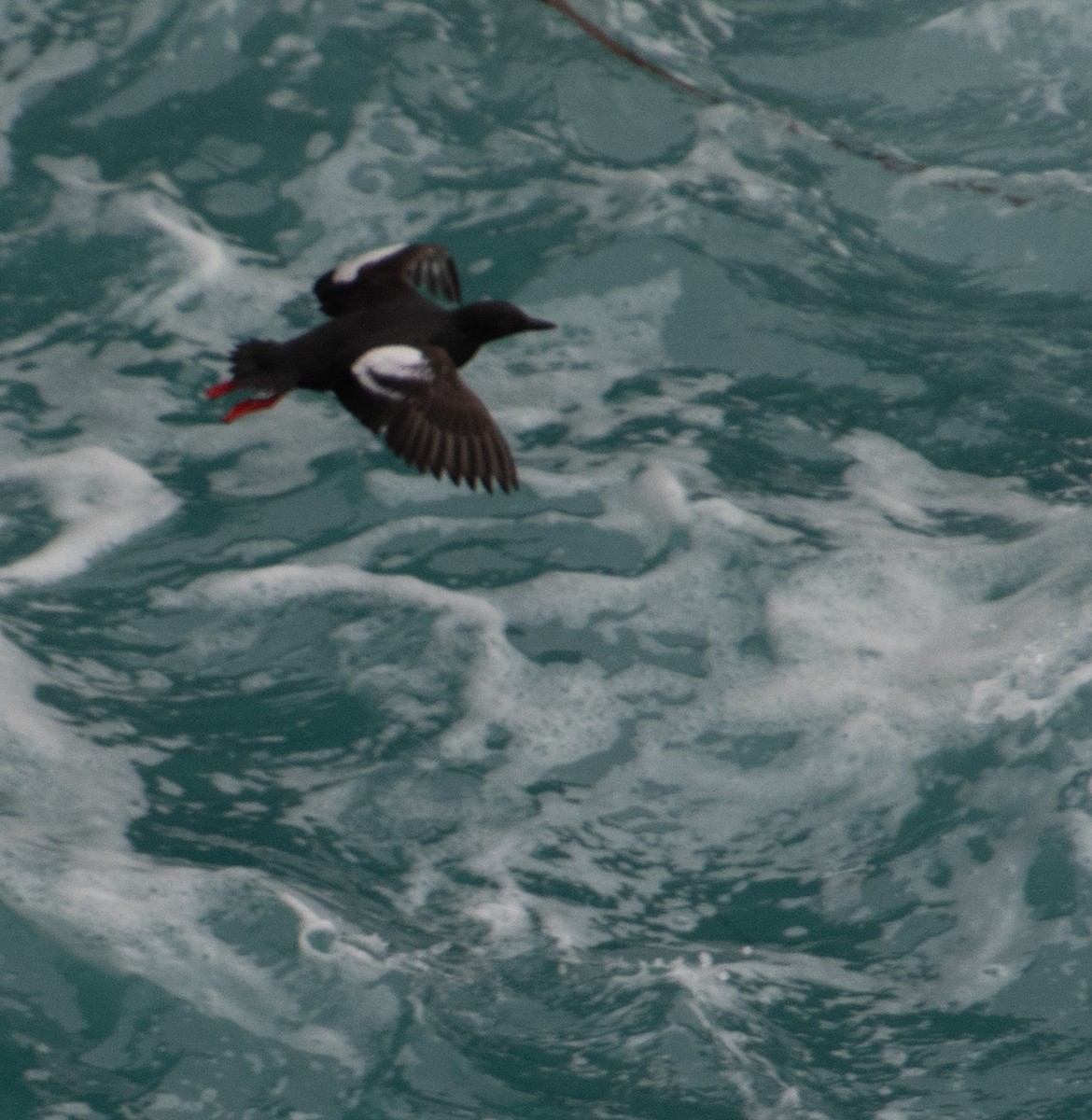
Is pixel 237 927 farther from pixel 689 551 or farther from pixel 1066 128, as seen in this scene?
pixel 1066 128

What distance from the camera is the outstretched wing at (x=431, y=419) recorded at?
4.08 metres

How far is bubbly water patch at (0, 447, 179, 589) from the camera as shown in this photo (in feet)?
16.3

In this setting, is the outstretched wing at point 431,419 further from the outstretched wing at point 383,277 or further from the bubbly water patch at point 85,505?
the bubbly water patch at point 85,505

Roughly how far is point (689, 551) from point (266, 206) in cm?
240

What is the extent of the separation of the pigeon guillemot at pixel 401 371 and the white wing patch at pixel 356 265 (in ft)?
0.16

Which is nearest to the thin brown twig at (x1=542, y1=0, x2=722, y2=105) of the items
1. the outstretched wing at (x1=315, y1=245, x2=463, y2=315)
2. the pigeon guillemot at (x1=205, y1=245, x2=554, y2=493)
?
the outstretched wing at (x1=315, y1=245, x2=463, y2=315)

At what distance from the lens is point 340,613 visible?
4887mm

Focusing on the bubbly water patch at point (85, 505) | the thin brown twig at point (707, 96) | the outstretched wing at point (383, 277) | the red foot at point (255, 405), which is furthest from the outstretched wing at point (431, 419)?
the thin brown twig at point (707, 96)

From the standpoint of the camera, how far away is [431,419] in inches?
162

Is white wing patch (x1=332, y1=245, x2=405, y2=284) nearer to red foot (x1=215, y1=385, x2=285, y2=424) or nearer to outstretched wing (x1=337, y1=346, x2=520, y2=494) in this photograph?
red foot (x1=215, y1=385, x2=285, y2=424)

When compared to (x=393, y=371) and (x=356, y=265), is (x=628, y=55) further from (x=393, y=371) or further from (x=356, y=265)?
(x=393, y=371)

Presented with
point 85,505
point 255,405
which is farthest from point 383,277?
point 85,505

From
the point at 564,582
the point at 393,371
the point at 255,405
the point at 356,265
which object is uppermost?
the point at 393,371

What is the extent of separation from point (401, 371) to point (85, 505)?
4.68 feet
